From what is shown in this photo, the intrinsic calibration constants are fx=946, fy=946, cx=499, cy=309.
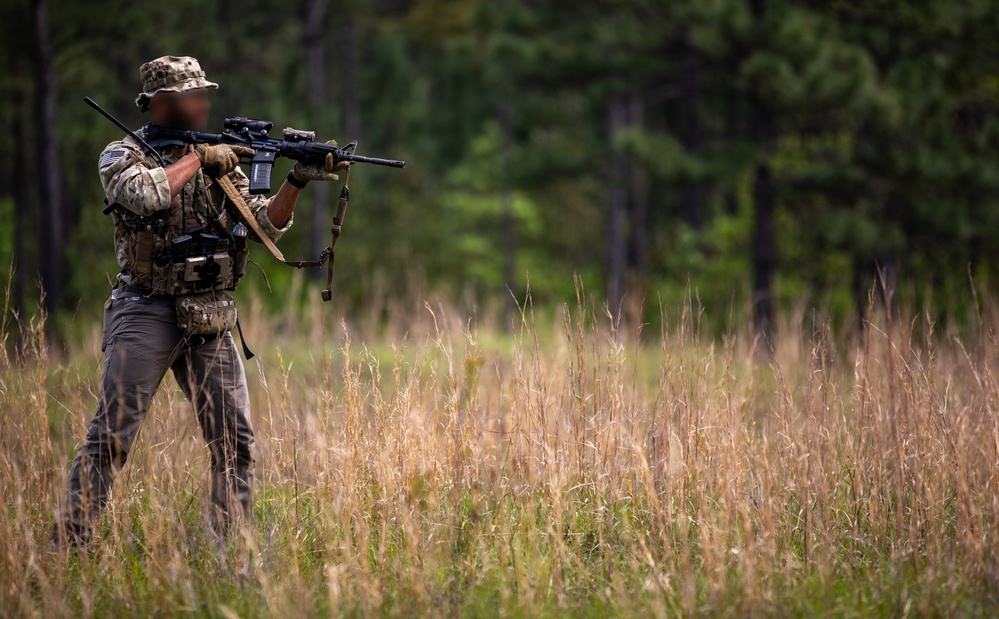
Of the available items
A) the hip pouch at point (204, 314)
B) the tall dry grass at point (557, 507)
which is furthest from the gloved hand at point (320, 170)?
the tall dry grass at point (557, 507)

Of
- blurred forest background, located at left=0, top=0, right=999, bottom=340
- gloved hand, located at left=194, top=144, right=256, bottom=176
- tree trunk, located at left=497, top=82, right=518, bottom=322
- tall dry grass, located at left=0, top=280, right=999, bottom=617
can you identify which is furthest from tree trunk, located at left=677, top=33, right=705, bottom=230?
gloved hand, located at left=194, top=144, right=256, bottom=176

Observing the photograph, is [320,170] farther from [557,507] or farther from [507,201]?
[507,201]

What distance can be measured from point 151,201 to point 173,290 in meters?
0.37

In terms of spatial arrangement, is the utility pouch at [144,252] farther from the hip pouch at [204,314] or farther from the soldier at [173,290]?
the hip pouch at [204,314]

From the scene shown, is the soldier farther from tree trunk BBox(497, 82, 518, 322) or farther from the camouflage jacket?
tree trunk BBox(497, 82, 518, 322)

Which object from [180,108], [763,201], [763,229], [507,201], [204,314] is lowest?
[507,201]

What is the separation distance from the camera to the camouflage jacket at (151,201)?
10.9ft

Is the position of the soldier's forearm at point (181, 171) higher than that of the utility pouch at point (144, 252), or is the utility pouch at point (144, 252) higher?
the soldier's forearm at point (181, 171)

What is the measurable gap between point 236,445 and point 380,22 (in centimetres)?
1360

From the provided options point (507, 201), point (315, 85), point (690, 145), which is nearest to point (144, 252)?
point (315, 85)

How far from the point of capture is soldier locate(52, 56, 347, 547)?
338 cm

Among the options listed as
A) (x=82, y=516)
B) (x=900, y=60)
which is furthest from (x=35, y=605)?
(x=900, y=60)

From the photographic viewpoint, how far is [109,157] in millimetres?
3455

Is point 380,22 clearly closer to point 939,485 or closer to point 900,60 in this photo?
point 900,60
